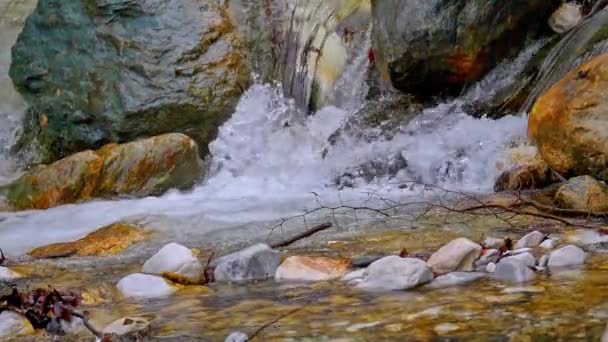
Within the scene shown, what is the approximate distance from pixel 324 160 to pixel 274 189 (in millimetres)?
731

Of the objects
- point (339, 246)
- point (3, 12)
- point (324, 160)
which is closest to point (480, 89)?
point (324, 160)

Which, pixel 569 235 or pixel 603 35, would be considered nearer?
pixel 569 235

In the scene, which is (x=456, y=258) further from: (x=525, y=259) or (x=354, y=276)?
(x=354, y=276)

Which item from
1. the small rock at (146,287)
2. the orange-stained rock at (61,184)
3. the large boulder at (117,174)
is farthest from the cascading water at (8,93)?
the small rock at (146,287)

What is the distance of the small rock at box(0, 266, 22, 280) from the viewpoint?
3609 millimetres

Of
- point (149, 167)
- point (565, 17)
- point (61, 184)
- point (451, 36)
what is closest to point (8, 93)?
point (61, 184)

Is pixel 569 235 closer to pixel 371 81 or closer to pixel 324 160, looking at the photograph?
pixel 324 160

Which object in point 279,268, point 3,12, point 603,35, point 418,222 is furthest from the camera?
point 3,12

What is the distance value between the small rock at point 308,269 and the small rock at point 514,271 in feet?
2.11

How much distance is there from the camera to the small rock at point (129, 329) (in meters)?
2.32

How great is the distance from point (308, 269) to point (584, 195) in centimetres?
198

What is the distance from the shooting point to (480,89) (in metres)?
7.53

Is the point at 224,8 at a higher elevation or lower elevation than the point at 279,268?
higher

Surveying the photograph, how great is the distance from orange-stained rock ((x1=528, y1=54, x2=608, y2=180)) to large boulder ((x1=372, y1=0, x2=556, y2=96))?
1.84m
